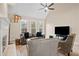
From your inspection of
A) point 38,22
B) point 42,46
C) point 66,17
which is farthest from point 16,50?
point 66,17

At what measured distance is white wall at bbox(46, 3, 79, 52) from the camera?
255 cm

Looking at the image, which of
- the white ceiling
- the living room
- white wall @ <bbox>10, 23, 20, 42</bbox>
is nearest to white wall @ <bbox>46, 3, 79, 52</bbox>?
the living room

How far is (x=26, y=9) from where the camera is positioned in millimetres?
2594

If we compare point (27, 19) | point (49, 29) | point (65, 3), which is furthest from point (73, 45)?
point (27, 19)

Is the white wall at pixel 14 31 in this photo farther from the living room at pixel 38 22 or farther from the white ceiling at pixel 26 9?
the white ceiling at pixel 26 9

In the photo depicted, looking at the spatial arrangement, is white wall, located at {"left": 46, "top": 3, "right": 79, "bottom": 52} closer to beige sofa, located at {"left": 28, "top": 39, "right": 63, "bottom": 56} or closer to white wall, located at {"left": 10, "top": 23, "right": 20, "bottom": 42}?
beige sofa, located at {"left": 28, "top": 39, "right": 63, "bottom": 56}

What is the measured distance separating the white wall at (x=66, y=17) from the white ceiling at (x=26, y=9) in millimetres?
198

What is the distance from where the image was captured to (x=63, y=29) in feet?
8.57

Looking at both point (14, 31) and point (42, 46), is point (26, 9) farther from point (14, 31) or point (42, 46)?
point (42, 46)

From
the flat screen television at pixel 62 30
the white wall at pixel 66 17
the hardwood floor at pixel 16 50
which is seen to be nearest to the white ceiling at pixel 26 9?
the white wall at pixel 66 17

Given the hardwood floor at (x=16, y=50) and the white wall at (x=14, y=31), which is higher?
the white wall at (x=14, y=31)

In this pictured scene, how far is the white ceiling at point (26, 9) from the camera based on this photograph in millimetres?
2561

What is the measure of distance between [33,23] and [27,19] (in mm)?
118

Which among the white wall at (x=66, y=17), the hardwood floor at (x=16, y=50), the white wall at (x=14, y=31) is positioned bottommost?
the hardwood floor at (x=16, y=50)
